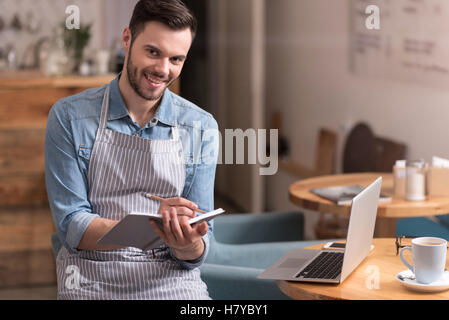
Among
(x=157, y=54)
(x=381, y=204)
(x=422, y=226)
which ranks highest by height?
(x=157, y=54)

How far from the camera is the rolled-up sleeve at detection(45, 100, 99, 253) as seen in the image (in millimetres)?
1721

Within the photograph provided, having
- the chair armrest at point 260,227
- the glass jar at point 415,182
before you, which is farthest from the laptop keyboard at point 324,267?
the chair armrest at point 260,227

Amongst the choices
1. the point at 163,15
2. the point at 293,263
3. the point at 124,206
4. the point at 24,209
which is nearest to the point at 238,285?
the point at 293,263

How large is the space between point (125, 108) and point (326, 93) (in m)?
2.65

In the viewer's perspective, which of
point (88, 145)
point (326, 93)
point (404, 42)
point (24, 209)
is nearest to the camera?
point (88, 145)

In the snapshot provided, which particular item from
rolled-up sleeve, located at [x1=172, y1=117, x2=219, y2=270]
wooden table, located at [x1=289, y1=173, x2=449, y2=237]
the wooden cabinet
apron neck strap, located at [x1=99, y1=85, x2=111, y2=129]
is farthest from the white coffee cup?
Answer: the wooden cabinet

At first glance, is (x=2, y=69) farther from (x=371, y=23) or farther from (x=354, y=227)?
(x=354, y=227)

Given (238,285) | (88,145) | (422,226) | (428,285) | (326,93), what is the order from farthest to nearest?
(326,93)
(422,226)
(238,285)
(88,145)
(428,285)

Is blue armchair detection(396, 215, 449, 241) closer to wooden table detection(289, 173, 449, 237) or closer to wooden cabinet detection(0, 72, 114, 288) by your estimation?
wooden table detection(289, 173, 449, 237)

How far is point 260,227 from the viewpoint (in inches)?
114

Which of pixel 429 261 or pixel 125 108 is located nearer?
pixel 429 261

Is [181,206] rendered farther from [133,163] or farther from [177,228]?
[133,163]

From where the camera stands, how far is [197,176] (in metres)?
1.84

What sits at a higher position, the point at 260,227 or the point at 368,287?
the point at 368,287
